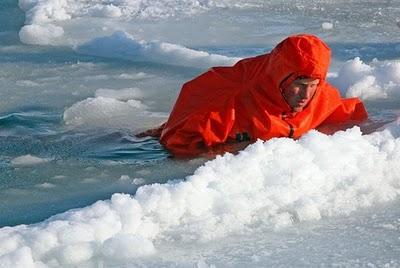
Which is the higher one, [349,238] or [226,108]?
[226,108]

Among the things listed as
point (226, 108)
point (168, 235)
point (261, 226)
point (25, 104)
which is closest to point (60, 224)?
point (168, 235)

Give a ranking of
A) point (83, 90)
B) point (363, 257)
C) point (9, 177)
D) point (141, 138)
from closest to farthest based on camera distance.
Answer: point (363, 257), point (9, 177), point (141, 138), point (83, 90)

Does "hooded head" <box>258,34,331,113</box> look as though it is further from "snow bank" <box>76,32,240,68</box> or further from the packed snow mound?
the packed snow mound

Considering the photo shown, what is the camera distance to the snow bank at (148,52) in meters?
6.30

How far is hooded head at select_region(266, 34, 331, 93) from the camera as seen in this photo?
3.99 metres

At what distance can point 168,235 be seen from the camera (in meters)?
3.15

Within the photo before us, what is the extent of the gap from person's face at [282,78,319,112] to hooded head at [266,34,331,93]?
4cm

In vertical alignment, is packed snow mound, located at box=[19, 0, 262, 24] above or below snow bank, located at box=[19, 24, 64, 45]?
above

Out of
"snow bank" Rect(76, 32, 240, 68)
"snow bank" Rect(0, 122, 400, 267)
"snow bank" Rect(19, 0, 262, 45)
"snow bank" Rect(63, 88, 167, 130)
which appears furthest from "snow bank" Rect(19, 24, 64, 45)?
"snow bank" Rect(0, 122, 400, 267)

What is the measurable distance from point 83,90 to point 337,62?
5.92ft

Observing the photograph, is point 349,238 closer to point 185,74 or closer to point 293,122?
point 293,122

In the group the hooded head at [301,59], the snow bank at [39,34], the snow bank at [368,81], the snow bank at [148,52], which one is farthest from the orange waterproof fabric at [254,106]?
the snow bank at [39,34]

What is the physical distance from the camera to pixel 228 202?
3309 mm

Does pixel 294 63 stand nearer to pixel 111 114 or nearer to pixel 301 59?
pixel 301 59
